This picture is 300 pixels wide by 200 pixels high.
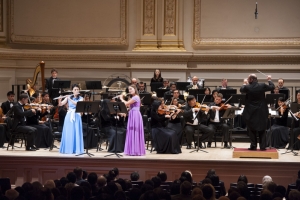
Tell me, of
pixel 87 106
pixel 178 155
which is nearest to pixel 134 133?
pixel 178 155

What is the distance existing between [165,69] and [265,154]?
23.1ft

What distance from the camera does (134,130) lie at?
11.8 meters

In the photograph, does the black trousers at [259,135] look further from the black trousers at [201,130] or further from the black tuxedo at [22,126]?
the black tuxedo at [22,126]

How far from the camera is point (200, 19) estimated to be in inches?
709

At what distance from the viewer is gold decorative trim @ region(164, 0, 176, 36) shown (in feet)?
58.5

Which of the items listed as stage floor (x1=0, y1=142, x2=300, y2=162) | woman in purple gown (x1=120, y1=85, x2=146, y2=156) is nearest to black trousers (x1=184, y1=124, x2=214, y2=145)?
stage floor (x1=0, y1=142, x2=300, y2=162)

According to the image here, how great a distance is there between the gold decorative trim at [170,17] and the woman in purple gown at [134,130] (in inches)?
253

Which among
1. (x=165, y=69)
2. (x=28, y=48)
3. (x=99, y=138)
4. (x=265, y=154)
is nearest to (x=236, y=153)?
(x=265, y=154)

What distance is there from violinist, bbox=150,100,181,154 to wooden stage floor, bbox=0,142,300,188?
22.6 inches

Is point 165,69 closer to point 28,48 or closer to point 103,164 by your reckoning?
point 28,48

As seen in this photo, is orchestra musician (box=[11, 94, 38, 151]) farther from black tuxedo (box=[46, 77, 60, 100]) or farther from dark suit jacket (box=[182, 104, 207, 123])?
dark suit jacket (box=[182, 104, 207, 123])

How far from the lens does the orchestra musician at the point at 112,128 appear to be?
483 inches

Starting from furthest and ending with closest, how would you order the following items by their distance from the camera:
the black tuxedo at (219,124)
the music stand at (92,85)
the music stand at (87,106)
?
the music stand at (92,85) → the black tuxedo at (219,124) → the music stand at (87,106)

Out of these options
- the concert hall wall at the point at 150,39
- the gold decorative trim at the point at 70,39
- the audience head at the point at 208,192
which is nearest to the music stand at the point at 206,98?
the concert hall wall at the point at 150,39
